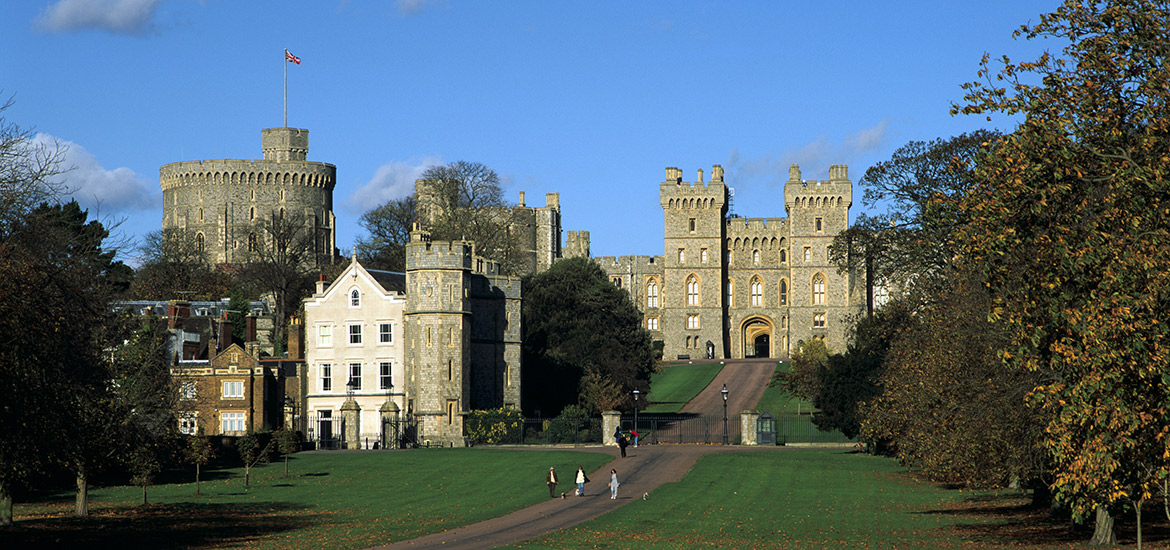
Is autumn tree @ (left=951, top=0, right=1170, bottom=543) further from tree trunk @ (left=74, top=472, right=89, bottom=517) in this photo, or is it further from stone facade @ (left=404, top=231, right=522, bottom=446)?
stone facade @ (left=404, top=231, right=522, bottom=446)

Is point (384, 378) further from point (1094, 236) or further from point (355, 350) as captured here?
point (1094, 236)

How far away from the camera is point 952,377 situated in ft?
92.7

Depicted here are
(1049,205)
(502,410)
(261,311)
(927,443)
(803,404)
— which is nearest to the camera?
(1049,205)

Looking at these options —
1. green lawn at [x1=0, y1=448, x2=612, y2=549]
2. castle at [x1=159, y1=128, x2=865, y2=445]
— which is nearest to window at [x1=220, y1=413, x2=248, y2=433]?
green lawn at [x1=0, y1=448, x2=612, y2=549]

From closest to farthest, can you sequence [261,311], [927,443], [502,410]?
1. [927,443]
2. [502,410]
3. [261,311]

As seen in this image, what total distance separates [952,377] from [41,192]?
61.5 ft

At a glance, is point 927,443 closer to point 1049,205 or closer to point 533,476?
point 1049,205

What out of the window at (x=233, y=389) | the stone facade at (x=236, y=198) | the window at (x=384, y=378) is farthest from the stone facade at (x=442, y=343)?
the stone facade at (x=236, y=198)

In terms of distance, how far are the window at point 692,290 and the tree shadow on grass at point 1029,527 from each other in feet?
273

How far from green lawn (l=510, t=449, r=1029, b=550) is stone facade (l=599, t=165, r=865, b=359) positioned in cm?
6890

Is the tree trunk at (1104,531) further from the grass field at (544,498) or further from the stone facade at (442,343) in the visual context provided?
the stone facade at (442,343)

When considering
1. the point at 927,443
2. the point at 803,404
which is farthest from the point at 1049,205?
the point at 803,404

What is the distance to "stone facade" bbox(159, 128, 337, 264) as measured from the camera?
123 meters

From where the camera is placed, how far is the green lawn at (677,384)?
80925mm
